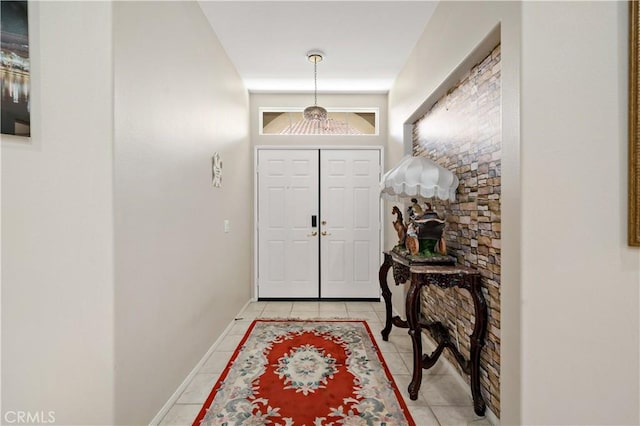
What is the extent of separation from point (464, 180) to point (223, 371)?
2.23m

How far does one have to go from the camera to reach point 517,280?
53.9 inches

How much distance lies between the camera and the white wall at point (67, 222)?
4.34 ft

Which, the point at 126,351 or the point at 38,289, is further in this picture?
the point at 126,351

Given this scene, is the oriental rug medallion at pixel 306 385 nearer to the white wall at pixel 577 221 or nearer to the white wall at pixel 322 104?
the white wall at pixel 577 221

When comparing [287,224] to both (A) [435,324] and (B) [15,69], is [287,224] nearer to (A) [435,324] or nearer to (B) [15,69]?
(A) [435,324]

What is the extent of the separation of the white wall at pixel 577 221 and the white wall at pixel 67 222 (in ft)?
6.23

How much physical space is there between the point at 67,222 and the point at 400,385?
2.17 metres

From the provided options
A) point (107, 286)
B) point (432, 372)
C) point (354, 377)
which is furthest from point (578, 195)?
point (107, 286)

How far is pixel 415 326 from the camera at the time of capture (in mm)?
1872

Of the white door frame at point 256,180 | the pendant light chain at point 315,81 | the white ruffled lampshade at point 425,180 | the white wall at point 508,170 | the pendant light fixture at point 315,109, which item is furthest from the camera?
the white door frame at point 256,180

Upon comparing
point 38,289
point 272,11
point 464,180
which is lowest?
point 38,289

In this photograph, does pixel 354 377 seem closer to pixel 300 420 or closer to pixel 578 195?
pixel 300 420

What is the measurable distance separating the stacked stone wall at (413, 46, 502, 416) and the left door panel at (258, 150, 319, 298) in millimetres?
1921

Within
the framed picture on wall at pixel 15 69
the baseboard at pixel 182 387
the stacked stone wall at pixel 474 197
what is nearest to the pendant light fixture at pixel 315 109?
the stacked stone wall at pixel 474 197
